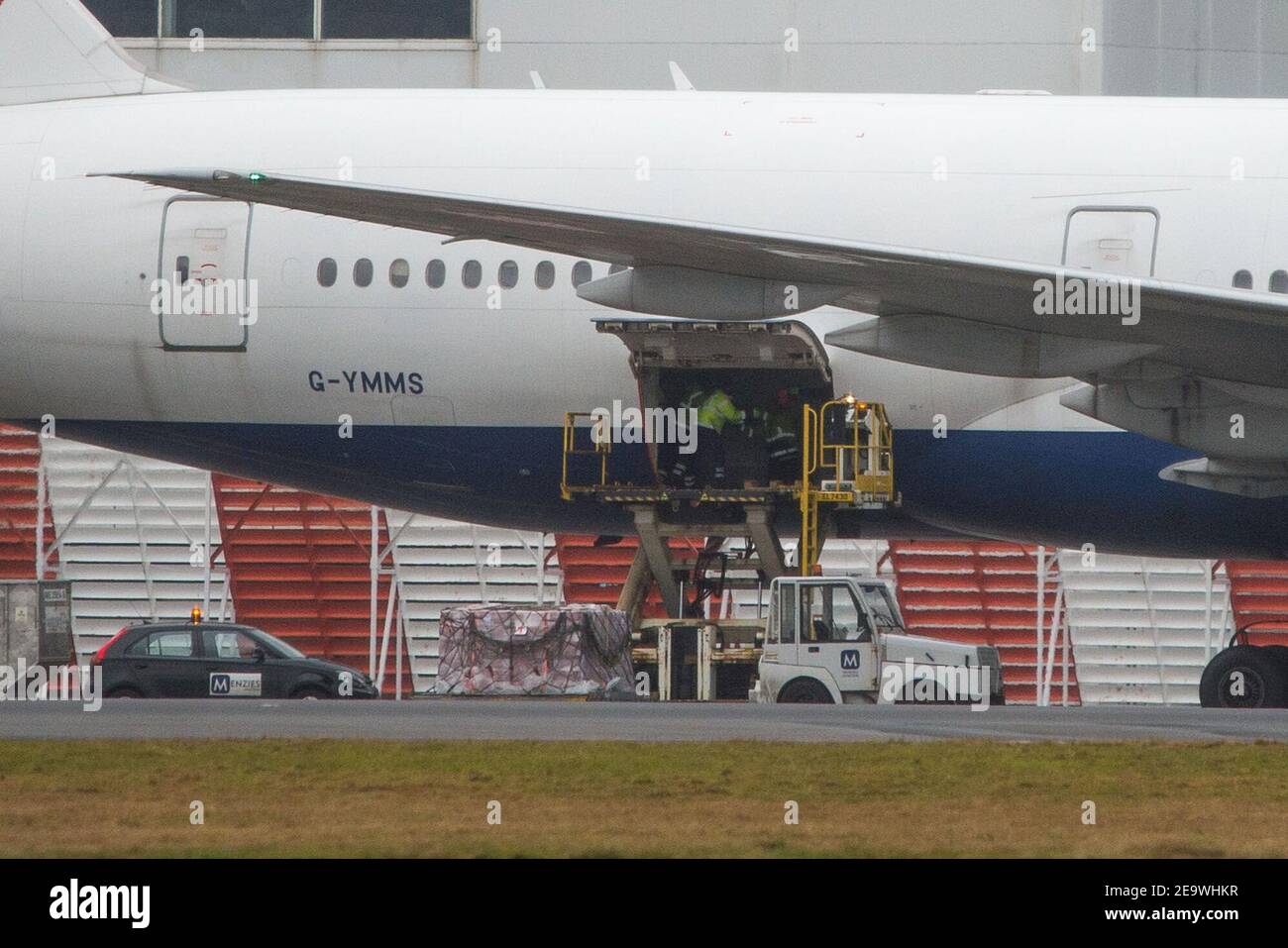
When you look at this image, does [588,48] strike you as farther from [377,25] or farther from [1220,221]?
[1220,221]

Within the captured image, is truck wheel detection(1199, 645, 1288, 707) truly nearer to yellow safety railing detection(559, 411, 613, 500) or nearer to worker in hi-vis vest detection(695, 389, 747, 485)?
worker in hi-vis vest detection(695, 389, 747, 485)

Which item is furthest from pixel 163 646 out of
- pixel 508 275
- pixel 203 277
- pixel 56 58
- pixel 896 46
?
pixel 896 46

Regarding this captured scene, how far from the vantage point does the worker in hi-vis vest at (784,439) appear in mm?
18734

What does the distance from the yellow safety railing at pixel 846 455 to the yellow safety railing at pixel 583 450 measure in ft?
6.21

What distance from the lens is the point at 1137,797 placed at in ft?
31.0

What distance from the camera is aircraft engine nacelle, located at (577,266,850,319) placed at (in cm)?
1364

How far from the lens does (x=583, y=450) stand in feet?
61.2

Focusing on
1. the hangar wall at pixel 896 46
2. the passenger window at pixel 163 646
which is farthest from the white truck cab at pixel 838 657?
the hangar wall at pixel 896 46

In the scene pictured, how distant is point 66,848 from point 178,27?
29.7 meters

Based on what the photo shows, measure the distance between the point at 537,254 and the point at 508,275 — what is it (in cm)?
35

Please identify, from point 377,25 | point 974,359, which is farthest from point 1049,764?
point 377,25

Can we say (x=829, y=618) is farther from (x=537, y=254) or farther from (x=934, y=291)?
(x=934, y=291)

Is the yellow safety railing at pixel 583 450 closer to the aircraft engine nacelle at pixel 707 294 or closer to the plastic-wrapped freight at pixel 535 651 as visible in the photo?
the plastic-wrapped freight at pixel 535 651

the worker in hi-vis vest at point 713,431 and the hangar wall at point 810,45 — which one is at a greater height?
the hangar wall at point 810,45
